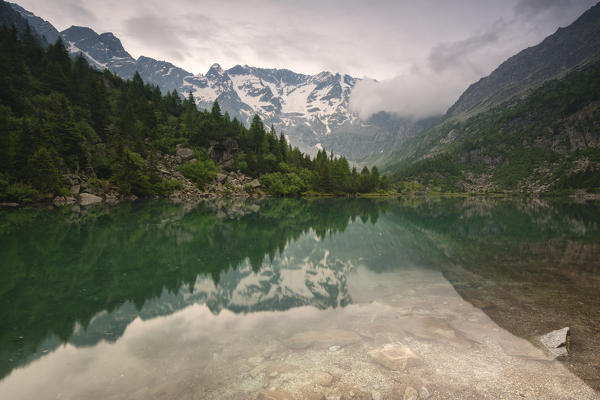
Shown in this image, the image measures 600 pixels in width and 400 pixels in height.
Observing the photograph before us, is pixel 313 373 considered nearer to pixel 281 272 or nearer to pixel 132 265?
pixel 281 272

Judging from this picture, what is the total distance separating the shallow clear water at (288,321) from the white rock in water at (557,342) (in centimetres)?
25

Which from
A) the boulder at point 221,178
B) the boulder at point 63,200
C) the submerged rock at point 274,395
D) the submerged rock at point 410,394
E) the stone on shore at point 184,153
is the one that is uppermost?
the stone on shore at point 184,153

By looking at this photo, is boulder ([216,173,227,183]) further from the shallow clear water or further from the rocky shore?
the shallow clear water

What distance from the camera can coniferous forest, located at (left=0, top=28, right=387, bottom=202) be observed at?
5131cm

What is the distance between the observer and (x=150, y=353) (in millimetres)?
7805

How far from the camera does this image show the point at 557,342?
7.76 metres

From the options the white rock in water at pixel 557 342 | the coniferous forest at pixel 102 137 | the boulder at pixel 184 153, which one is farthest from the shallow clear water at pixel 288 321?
the boulder at pixel 184 153

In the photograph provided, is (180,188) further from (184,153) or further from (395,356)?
(395,356)

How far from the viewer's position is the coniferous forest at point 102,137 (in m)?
51.3

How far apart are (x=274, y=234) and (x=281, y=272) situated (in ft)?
40.9

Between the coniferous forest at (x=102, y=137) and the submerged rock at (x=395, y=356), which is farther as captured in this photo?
the coniferous forest at (x=102, y=137)

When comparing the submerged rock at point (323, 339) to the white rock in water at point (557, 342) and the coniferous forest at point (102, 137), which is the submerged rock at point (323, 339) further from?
the coniferous forest at point (102, 137)

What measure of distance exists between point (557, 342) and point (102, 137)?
97171 mm

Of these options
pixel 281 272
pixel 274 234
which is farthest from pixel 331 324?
pixel 274 234
